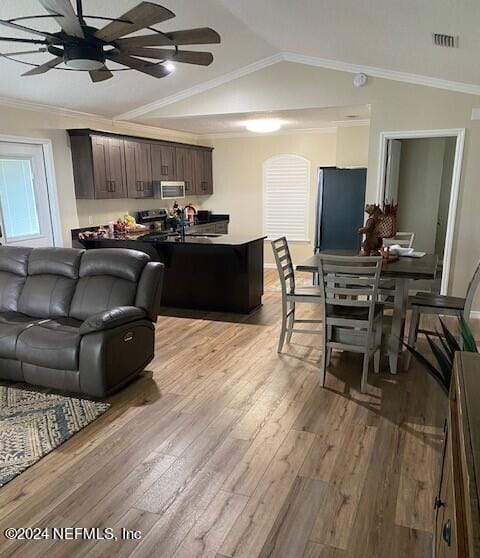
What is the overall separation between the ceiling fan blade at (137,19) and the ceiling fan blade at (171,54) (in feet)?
0.87

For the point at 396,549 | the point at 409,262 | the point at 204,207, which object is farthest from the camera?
the point at 204,207

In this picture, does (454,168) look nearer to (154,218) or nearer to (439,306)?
(439,306)

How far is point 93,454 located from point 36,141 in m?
3.97

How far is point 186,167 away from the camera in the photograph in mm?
7367

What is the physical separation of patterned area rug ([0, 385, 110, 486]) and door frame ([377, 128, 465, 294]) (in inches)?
157

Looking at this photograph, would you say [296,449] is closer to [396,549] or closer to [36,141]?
[396,549]

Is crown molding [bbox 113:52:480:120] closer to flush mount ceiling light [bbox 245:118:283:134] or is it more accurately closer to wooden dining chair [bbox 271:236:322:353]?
flush mount ceiling light [bbox 245:118:283:134]

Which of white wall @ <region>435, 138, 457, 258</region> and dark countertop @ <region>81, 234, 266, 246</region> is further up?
white wall @ <region>435, 138, 457, 258</region>

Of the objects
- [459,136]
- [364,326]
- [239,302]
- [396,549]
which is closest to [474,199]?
[459,136]

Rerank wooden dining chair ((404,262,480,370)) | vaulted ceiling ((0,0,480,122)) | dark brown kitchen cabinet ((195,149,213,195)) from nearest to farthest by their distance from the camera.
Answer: vaulted ceiling ((0,0,480,122)) → wooden dining chair ((404,262,480,370)) → dark brown kitchen cabinet ((195,149,213,195))

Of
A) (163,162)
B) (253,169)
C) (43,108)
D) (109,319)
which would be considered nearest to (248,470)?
(109,319)

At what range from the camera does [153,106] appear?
227 inches

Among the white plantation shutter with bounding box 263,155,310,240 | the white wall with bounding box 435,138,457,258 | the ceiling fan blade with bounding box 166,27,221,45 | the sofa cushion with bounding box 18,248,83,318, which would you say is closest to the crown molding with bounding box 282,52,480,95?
the white wall with bounding box 435,138,457,258

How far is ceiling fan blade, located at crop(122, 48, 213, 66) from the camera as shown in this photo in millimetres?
2633
